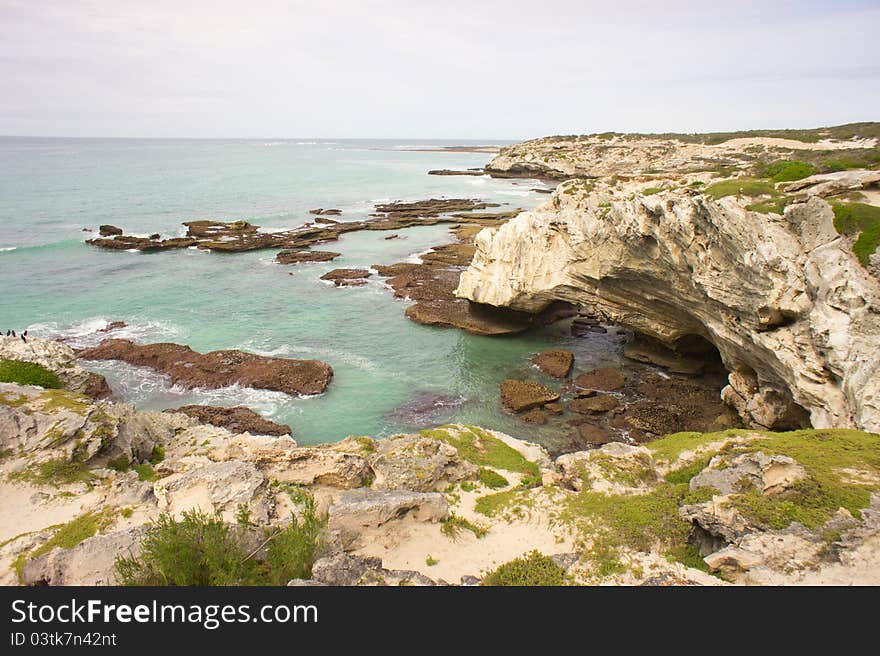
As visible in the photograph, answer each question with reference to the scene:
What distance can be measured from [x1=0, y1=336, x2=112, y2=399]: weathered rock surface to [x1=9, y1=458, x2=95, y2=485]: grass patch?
9258 mm

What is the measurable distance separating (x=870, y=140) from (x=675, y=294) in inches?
2179

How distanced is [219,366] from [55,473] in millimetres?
14034

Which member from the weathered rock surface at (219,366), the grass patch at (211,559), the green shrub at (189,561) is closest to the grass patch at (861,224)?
the grass patch at (211,559)

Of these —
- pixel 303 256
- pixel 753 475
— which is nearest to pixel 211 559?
pixel 753 475

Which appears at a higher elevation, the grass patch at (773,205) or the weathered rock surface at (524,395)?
the grass patch at (773,205)

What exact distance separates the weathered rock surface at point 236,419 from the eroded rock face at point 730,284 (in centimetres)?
1754

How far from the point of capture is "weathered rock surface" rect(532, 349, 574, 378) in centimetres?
2884

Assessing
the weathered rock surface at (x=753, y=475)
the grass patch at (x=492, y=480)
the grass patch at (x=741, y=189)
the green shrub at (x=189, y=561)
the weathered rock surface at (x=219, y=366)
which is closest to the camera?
the green shrub at (x=189, y=561)

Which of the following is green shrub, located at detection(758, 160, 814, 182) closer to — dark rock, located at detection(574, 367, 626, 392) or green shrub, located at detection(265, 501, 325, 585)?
dark rock, located at detection(574, 367, 626, 392)

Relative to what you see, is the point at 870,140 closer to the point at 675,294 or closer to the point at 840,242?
the point at 675,294

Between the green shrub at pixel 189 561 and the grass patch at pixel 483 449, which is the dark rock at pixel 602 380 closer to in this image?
the grass patch at pixel 483 449

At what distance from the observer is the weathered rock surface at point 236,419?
919 inches

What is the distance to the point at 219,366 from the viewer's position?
95.7 feet

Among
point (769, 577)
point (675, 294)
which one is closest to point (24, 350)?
point (769, 577)
